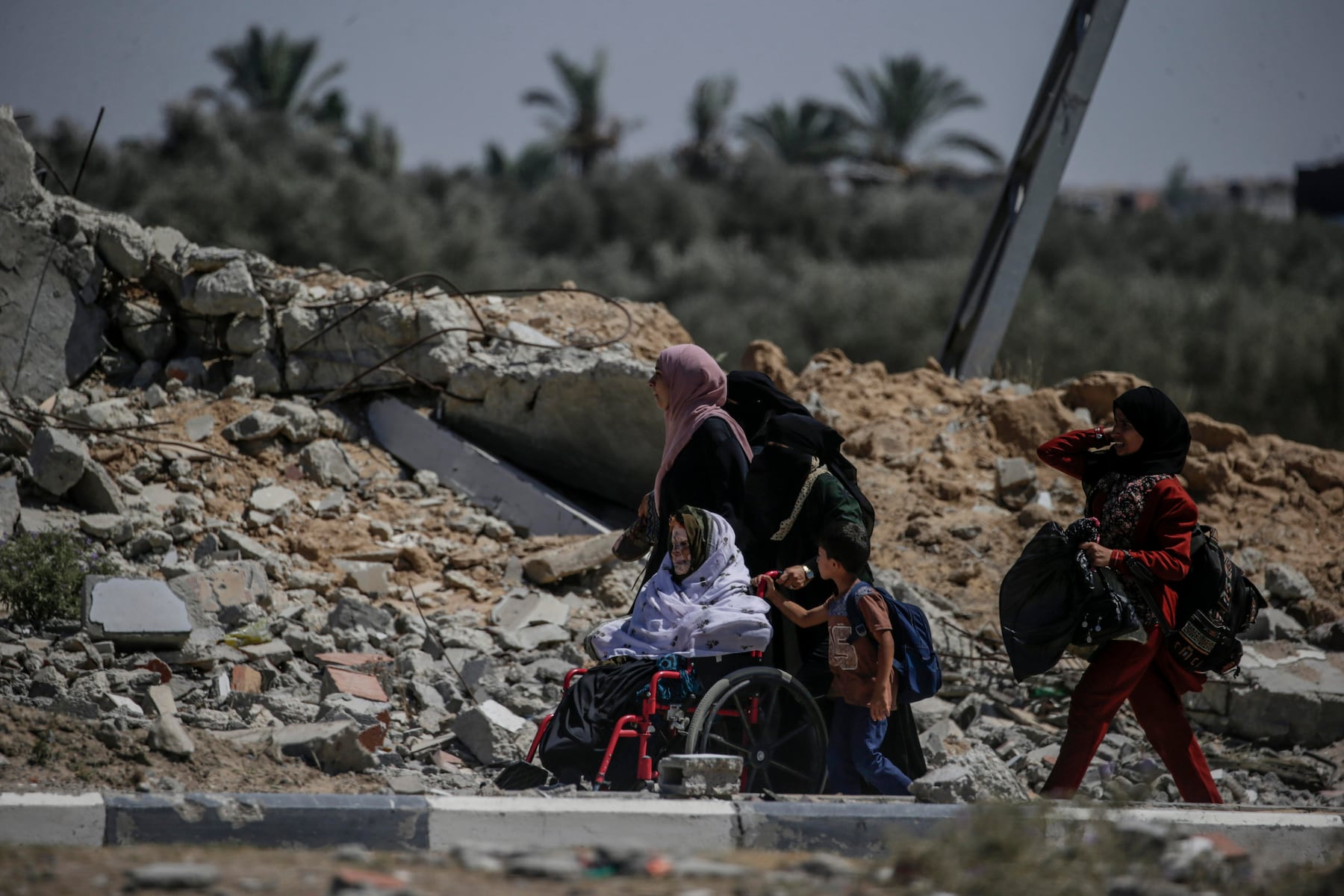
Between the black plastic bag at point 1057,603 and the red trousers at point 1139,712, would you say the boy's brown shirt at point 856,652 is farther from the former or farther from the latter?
the red trousers at point 1139,712

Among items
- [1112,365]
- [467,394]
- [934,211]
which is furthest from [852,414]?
[934,211]

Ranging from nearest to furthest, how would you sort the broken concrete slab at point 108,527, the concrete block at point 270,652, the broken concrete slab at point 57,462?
the concrete block at point 270,652
the broken concrete slab at point 108,527
the broken concrete slab at point 57,462

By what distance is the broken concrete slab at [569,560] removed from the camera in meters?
7.46

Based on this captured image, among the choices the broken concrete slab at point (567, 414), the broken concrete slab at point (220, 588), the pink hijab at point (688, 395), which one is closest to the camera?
the pink hijab at point (688, 395)

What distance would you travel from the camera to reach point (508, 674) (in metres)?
6.41

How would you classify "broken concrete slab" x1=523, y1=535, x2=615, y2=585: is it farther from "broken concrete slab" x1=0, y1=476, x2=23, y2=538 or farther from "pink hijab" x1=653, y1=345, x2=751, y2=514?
"broken concrete slab" x1=0, y1=476, x2=23, y2=538

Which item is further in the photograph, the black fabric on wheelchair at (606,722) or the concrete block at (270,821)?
the black fabric on wheelchair at (606,722)

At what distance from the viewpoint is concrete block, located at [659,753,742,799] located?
149 inches

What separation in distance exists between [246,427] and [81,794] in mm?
5104

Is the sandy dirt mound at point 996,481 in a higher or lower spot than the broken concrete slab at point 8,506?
higher

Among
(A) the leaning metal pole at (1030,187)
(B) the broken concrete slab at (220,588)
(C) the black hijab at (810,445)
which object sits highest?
(A) the leaning metal pole at (1030,187)

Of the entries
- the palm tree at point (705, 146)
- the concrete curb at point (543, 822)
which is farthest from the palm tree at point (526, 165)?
the concrete curb at point (543, 822)

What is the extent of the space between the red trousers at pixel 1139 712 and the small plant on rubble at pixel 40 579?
4727 mm

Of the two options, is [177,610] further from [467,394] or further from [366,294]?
[366,294]
